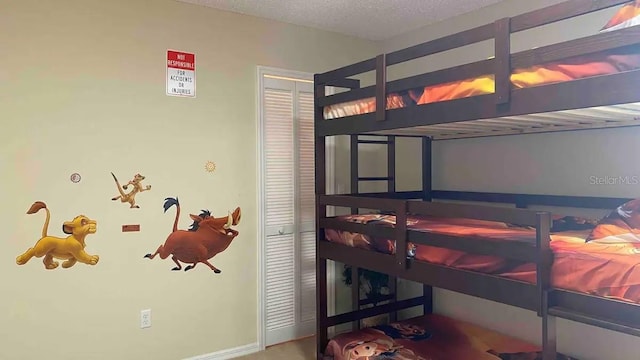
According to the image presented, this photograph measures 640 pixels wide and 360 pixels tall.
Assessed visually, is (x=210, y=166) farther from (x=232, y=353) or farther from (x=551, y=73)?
(x=551, y=73)

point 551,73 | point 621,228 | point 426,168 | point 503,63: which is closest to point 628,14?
point 551,73

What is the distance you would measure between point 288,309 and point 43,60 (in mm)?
2307

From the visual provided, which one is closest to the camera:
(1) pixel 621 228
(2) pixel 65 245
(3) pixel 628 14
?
(3) pixel 628 14

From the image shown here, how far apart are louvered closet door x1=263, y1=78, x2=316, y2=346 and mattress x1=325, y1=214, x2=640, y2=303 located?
108 centimetres

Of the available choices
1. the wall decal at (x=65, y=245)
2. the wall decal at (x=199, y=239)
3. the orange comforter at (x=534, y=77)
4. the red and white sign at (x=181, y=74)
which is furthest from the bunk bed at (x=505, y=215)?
the wall decal at (x=65, y=245)

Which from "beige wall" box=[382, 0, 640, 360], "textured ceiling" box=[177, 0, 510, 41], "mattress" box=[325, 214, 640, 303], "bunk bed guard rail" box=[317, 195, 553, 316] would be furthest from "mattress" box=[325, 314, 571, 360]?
"textured ceiling" box=[177, 0, 510, 41]

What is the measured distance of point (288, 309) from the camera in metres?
3.48

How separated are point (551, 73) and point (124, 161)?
92.4 inches

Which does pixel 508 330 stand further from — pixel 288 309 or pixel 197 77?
pixel 197 77

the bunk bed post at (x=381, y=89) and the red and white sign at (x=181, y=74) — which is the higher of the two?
the red and white sign at (x=181, y=74)

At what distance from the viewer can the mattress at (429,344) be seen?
271 centimetres

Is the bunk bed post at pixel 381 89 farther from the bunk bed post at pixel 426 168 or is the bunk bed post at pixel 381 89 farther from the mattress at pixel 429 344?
the mattress at pixel 429 344

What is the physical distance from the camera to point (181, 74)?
9.76ft

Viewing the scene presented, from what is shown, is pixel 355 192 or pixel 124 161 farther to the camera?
pixel 355 192
